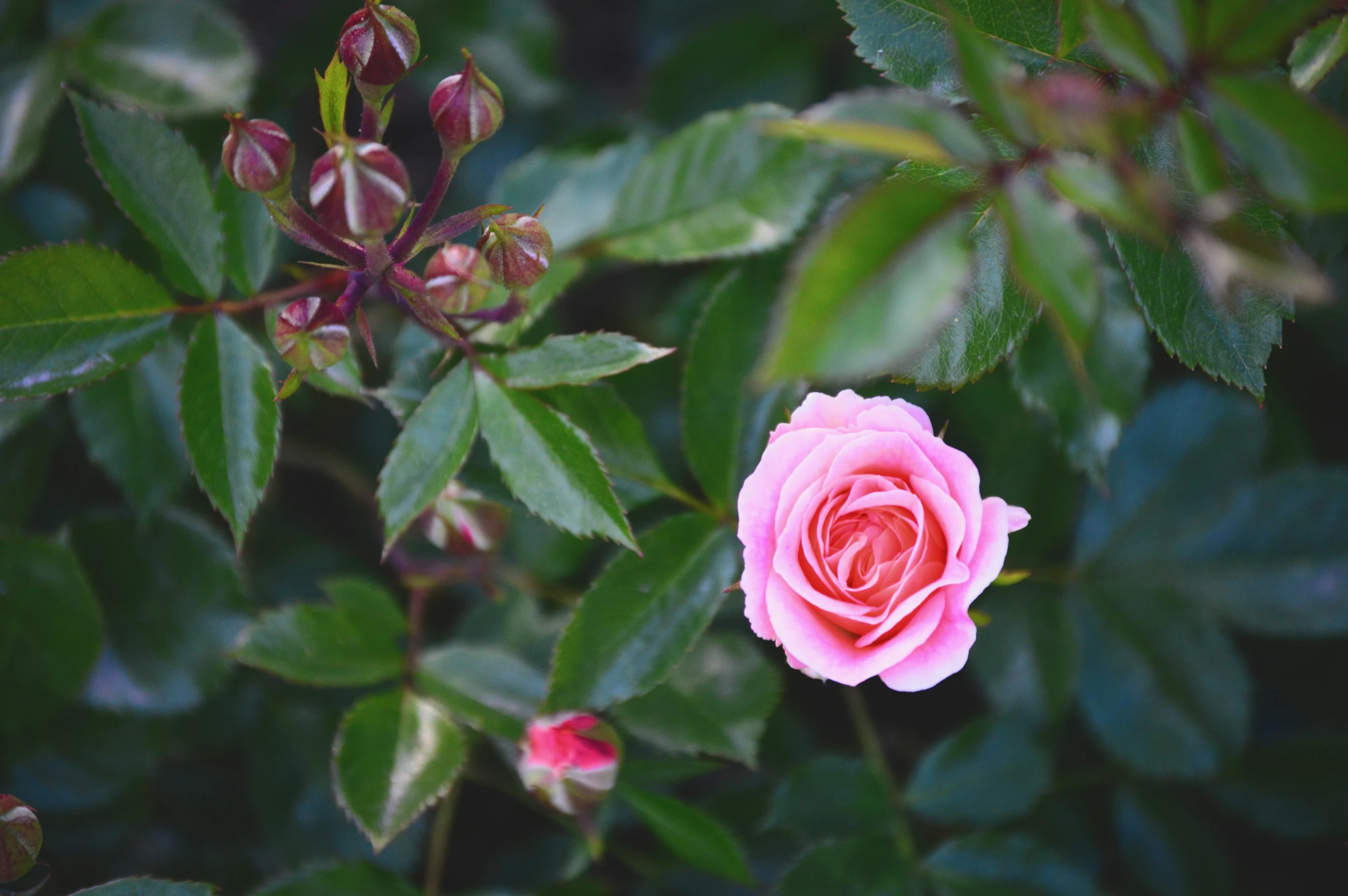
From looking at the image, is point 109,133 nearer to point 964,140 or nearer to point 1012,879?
point 964,140

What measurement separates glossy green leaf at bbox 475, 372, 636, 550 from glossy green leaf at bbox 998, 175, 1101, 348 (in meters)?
0.51

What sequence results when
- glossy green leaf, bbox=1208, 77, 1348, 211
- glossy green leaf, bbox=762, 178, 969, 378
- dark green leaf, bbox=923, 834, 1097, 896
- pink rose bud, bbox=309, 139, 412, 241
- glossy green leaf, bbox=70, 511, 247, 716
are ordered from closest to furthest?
1. glossy green leaf, bbox=762, 178, 969, 378
2. glossy green leaf, bbox=1208, 77, 1348, 211
3. pink rose bud, bbox=309, 139, 412, 241
4. dark green leaf, bbox=923, 834, 1097, 896
5. glossy green leaf, bbox=70, 511, 247, 716

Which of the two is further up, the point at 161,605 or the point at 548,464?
the point at 548,464

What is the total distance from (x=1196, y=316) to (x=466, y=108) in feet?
2.75

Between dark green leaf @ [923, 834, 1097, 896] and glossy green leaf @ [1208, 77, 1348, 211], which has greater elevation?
glossy green leaf @ [1208, 77, 1348, 211]

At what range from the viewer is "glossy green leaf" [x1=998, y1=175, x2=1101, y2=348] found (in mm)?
651

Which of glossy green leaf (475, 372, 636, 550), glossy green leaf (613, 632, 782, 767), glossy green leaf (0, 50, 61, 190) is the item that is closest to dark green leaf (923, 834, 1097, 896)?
glossy green leaf (613, 632, 782, 767)

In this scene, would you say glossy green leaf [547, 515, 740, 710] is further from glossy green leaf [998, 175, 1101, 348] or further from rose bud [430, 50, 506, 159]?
glossy green leaf [998, 175, 1101, 348]

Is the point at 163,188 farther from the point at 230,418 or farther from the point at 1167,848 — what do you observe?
the point at 1167,848

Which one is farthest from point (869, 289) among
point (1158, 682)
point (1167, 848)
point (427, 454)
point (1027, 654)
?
point (1167, 848)

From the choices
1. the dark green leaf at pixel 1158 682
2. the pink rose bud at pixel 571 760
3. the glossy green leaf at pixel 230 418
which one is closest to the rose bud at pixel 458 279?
the glossy green leaf at pixel 230 418

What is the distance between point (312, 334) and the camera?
3.05 feet

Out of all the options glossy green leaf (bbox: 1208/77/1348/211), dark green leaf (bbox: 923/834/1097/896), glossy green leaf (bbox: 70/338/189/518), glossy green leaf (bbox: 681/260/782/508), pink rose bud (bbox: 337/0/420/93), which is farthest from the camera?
glossy green leaf (bbox: 70/338/189/518)

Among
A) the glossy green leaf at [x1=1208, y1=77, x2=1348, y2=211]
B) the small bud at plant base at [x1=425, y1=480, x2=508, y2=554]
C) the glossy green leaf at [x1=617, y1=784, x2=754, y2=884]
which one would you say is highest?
the glossy green leaf at [x1=1208, y1=77, x2=1348, y2=211]
